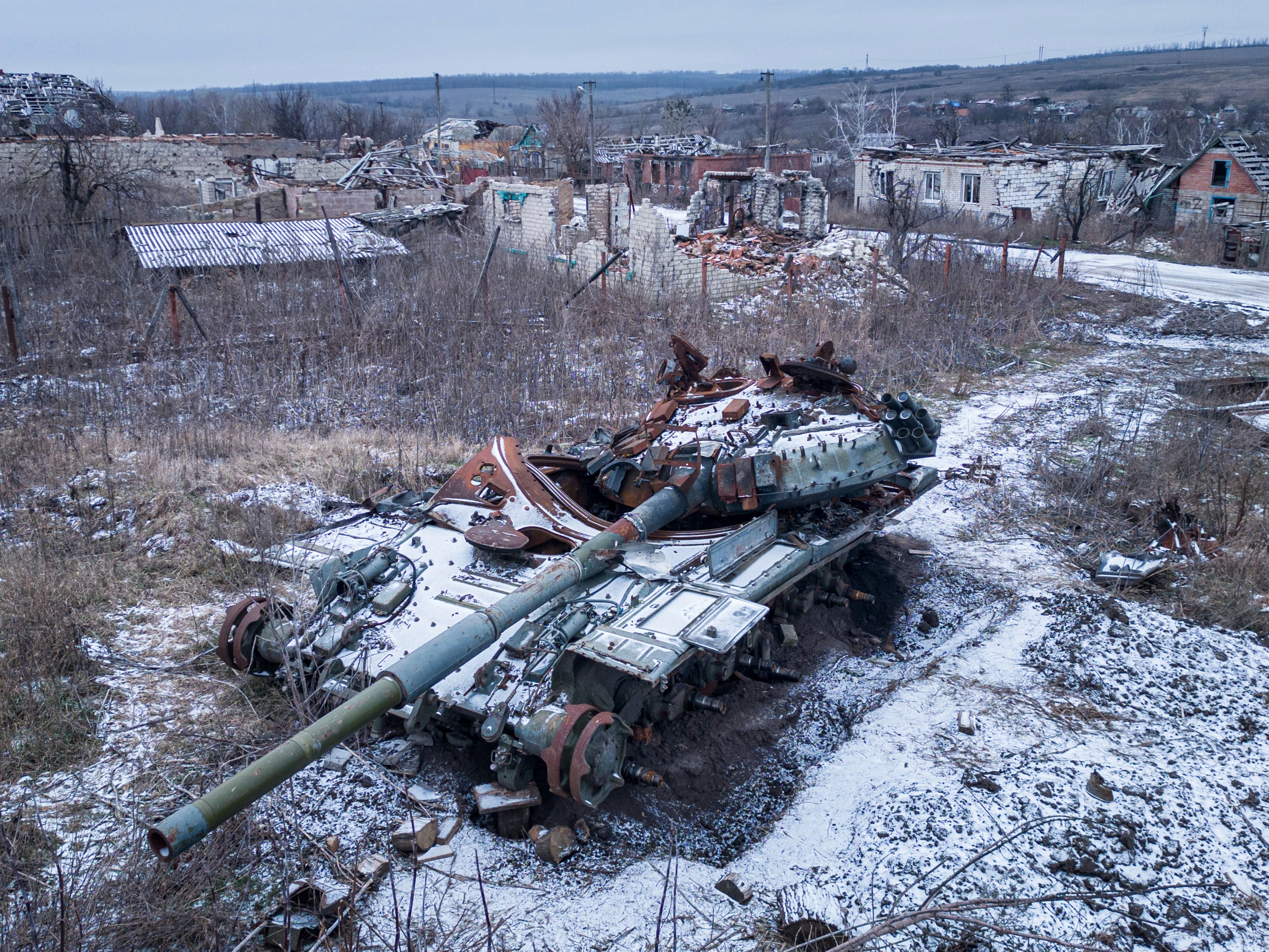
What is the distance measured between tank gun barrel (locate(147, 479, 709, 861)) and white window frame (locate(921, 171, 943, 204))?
92.8 ft

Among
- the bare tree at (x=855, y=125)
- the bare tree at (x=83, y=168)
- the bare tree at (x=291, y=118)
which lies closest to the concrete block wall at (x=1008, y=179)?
the bare tree at (x=855, y=125)

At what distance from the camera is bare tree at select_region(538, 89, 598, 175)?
37.5 m

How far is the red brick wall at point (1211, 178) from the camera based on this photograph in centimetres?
2464

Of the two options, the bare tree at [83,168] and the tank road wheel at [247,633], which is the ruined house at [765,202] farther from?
the tank road wheel at [247,633]

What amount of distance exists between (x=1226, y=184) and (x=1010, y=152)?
646 cm

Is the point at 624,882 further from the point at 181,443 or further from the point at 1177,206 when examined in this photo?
the point at 1177,206

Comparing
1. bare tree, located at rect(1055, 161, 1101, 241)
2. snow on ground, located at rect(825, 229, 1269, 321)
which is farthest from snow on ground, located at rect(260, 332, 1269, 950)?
bare tree, located at rect(1055, 161, 1101, 241)

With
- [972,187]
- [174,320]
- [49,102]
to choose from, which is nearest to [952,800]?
[174,320]

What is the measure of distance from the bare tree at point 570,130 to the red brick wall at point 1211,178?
2132cm

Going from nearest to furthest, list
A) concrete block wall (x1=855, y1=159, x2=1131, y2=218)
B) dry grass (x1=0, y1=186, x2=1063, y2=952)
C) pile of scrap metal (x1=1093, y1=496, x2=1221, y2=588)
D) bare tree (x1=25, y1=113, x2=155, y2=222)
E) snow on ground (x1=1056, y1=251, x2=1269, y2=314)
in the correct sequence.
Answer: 1. dry grass (x1=0, y1=186, x2=1063, y2=952)
2. pile of scrap metal (x1=1093, y1=496, x2=1221, y2=588)
3. snow on ground (x1=1056, y1=251, x2=1269, y2=314)
4. bare tree (x1=25, y1=113, x2=155, y2=222)
5. concrete block wall (x1=855, y1=159, x2=1131, y2=218)

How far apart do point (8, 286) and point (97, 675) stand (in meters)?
9.81

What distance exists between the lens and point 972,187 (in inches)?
1148

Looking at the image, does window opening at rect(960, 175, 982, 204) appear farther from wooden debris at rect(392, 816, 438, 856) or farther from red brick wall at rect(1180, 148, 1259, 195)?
wooden debris at rect(392, 816, 438, 856)

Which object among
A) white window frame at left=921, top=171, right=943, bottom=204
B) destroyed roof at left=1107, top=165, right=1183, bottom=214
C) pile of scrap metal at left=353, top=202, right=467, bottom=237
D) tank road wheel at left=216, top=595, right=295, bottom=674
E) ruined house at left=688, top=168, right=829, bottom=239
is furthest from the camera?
white window frame at left=921, top=171, right=943, bottom=204
